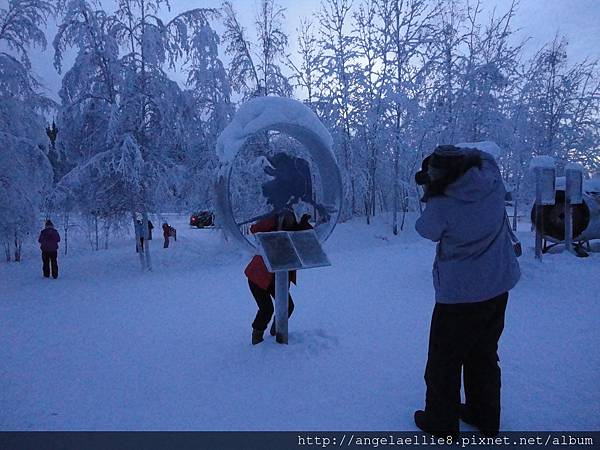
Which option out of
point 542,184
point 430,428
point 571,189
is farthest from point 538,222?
point 430,428

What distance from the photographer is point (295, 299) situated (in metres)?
6.45

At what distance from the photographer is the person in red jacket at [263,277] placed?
13.3 ft

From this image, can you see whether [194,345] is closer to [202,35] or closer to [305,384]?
[305,384]

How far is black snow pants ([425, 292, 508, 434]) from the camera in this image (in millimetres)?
2426

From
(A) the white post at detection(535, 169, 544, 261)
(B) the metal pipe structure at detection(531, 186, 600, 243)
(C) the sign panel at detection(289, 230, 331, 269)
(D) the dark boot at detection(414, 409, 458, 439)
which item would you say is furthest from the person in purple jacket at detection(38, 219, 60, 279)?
(B) the metal pipe structure at detection(531, 186, 600, 243)

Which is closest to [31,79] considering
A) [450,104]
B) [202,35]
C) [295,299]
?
[202,35]

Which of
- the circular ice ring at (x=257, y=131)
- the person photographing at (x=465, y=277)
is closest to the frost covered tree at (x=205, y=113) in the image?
the circular ice ring at (x=257, y=131)

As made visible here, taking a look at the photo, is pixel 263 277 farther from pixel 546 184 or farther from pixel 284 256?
pixel 546 184

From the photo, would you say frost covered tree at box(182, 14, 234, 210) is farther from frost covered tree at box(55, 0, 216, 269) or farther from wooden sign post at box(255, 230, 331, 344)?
wooden sign post at box(255, 230, 331, 344)

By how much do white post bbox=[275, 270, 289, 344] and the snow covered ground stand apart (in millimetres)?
156

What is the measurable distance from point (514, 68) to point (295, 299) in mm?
16265

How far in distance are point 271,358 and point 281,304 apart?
1.89ft

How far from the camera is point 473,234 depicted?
7.72ft

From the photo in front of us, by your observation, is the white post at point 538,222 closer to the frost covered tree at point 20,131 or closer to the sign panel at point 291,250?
the sign panel at point 291,250
